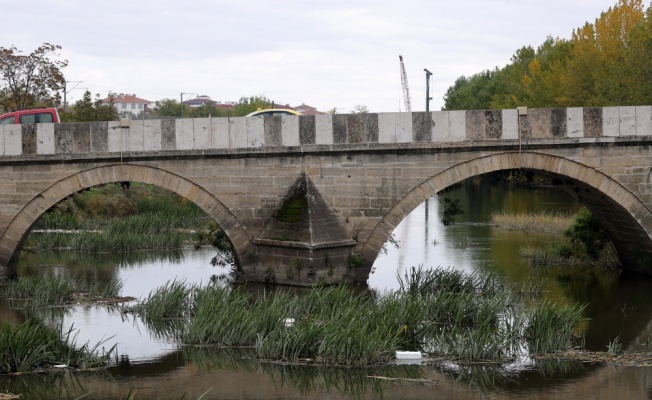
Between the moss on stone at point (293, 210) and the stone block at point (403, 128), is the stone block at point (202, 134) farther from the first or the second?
the stone block at point (403, 128)

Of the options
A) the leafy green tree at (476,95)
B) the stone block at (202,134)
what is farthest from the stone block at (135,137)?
the leafy green tree at (476,95)

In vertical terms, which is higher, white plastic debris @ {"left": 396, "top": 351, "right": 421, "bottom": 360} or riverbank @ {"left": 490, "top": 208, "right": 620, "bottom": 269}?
riverbank @ {"left": 490, "top": 208, "right": 620, "bottom": 269}

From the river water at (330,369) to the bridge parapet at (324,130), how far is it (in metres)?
2.57

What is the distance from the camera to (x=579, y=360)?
13.1 m

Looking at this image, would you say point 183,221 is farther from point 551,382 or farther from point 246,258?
point 551,382

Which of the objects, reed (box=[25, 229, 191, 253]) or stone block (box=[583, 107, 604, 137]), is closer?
stone block (box=[583, 107, 604, 137])

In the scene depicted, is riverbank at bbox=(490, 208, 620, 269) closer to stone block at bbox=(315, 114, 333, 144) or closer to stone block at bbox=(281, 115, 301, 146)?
stone block at bbox=(315, 114, 333, 144)

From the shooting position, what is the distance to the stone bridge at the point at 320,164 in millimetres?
18734

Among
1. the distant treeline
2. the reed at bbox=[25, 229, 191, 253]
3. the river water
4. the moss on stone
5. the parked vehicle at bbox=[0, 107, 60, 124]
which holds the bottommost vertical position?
the river water

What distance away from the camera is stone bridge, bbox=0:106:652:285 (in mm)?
18734

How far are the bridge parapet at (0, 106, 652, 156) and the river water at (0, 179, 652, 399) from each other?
2568mm

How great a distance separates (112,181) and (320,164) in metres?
3.53

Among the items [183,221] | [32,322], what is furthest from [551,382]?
[183,221]

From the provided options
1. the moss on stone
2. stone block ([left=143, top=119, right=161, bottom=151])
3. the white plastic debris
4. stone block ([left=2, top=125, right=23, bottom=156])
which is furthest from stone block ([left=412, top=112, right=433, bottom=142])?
the white plastic debris
